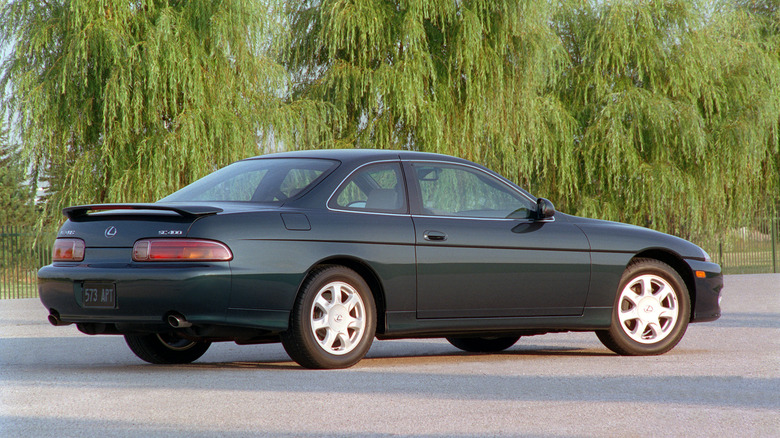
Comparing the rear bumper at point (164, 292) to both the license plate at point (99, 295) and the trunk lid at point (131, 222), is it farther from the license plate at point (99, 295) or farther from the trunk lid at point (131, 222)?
the trunk lid at point (131, 222)

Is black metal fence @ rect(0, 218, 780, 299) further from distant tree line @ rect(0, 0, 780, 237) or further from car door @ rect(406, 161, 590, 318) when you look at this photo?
car door @ rect(406, 161, 590, 318)

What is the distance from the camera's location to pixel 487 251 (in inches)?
305

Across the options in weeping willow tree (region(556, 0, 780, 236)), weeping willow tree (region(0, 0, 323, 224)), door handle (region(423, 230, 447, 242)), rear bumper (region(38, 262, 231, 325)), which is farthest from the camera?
weeping willow tree (region(556, 0, 780, 236))

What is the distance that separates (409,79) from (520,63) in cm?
229

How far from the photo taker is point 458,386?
6484 millimetres

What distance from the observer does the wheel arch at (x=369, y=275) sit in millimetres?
7188

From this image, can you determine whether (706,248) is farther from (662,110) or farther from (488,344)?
(488,344)

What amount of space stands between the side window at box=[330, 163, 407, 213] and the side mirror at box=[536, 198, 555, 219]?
3.55 feet

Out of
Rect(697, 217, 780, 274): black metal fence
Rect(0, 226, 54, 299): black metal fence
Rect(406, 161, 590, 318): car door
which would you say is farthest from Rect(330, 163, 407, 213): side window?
Rect(697, 217, 780, 274): black metal fence

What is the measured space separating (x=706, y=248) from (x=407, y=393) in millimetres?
21513

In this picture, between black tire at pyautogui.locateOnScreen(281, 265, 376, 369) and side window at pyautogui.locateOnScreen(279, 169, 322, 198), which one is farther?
side window at pyautogui.locateOnScreen(279, 169, 322, 198)

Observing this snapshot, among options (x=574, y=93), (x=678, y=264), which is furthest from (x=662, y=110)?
(x=678, y=264)

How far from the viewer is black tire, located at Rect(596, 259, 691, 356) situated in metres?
8.39

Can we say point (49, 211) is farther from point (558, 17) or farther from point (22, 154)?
point (558, 17)
